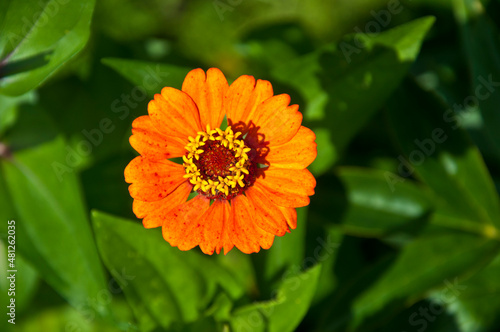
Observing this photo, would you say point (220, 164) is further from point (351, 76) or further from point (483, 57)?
point (483, 57)

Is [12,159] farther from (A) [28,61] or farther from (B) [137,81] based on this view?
(B) [137,81]

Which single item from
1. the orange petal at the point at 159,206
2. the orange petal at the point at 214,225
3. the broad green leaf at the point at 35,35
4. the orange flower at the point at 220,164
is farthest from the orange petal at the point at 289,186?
the broad green leaf at the point at 35,35

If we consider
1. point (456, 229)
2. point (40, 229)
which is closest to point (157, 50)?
point (40, 229)

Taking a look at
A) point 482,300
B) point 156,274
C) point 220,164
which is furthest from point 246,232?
point 482,300

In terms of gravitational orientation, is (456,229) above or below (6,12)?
below

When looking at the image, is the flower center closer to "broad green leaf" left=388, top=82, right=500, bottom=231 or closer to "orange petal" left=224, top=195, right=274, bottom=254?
"orange petal" left=224, top=195, right=274, bottom=254

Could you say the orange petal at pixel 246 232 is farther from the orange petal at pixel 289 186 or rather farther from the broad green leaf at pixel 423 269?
the broad green leaf at pixel 423 269
